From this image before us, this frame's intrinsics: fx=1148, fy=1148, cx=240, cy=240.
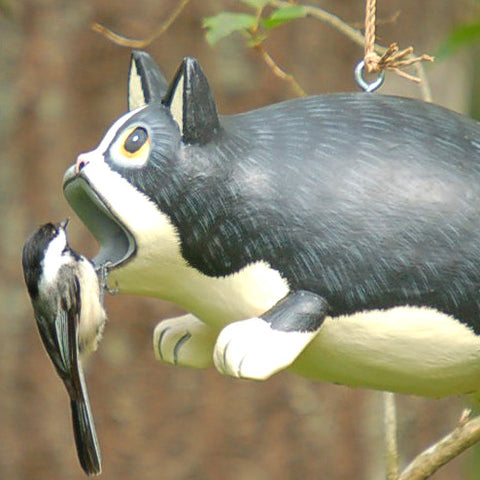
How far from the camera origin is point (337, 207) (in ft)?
3.35

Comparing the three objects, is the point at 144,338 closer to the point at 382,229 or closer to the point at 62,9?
the point at 62,9

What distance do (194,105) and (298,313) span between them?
0.69 feet

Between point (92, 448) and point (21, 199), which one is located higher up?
point (21, 199)

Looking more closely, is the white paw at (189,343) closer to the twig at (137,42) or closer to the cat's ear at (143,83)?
the cat's ear at (143,83)

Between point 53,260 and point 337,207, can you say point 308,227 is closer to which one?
point 337,207

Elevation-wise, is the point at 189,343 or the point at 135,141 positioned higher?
the point at 135,141

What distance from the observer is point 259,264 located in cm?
103

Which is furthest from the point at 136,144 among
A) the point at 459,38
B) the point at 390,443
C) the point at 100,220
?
the point at 459,38

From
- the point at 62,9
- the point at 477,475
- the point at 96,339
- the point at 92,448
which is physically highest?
the point at 62,9

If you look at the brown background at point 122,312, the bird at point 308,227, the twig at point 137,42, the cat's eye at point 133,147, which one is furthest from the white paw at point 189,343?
the brown background at point 122,312

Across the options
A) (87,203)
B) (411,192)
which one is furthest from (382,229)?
(87,203)

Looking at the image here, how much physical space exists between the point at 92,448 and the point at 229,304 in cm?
20

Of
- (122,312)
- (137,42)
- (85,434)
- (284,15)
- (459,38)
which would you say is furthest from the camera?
(122,312)

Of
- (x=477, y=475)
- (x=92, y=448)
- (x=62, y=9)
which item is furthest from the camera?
(x=477, y=475)
